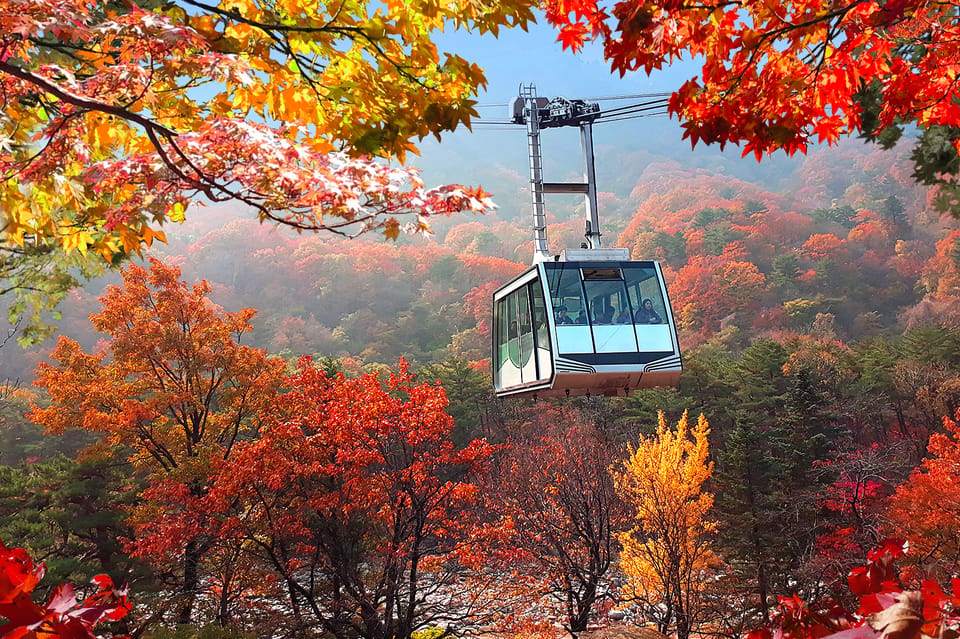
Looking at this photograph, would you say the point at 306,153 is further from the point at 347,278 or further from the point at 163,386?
the point at 347,278

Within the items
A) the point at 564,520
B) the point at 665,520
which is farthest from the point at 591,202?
the point at 564,520

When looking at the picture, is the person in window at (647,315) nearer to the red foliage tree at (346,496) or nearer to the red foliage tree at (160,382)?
the red foliage tree at (346,496)

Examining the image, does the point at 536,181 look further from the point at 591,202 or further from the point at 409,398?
the point at 409,398

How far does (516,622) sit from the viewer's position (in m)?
12.2

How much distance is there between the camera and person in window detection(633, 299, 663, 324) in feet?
29.3

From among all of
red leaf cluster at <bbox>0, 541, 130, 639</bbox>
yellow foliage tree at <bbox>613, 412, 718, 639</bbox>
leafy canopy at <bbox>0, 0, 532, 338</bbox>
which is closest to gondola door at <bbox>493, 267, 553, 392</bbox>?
yellow foliage tree at <bbox>613, 412, 718, 639</bbox>

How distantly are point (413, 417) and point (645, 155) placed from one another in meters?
104

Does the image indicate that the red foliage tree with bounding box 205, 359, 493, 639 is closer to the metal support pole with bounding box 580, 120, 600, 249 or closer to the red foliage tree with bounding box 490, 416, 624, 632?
the red foliage tree with bounding box 490, 416, 624, 632

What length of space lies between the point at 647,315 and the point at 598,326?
79 cm

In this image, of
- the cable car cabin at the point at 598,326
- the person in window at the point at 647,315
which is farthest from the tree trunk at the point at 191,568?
the person in window at the point at 647,315

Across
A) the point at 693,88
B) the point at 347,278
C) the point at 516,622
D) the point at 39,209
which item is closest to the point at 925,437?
the point at 516,622

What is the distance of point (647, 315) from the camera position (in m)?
8.97

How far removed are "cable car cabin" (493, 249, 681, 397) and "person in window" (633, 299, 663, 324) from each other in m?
0.02

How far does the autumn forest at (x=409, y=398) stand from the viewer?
2.60 meters
